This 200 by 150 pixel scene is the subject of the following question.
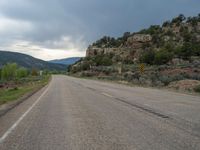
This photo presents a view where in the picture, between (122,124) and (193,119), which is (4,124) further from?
(193,119)

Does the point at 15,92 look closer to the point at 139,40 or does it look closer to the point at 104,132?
the point at 104,132

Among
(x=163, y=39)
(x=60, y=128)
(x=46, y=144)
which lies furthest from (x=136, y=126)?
(x=163, y=39)

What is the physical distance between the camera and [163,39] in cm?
13250

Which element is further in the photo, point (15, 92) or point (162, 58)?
point (162, 58)

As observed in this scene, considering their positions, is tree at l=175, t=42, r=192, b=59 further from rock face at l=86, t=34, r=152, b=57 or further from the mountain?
rock face at l=86, t=34, r=152, b=57

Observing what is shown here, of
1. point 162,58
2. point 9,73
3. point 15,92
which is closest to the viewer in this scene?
point 15,92

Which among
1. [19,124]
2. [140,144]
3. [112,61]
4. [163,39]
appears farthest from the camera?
[112,61]

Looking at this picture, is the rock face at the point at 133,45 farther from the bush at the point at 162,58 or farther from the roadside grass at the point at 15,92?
the roadside grass at the point at 15,92

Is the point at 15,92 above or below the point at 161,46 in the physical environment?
below

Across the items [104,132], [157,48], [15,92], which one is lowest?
[15,92]

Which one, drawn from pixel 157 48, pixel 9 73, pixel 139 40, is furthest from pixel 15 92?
pixel 9 73

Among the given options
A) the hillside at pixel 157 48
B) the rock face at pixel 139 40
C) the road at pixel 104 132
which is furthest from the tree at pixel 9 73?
the road at pixel 104 132

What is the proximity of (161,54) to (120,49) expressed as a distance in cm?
5804

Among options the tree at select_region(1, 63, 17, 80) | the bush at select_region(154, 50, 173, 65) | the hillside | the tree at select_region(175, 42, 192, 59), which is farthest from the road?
the tree at select_region(1, 63, 17, 80)
